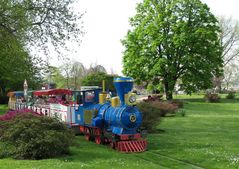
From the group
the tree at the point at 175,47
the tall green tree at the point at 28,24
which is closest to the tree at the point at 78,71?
the tree at the point at 175,47

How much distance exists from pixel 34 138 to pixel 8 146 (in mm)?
1245

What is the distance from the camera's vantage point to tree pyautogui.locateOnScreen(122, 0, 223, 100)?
4978cm

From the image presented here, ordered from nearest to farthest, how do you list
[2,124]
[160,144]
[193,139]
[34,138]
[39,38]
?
[34,138] → [2,124] → [160,144] → [193,139] → [39,38]

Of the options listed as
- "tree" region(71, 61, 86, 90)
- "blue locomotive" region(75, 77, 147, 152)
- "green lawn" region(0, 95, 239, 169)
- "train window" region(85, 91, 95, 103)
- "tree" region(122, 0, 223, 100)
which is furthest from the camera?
"tree" region(71, 61, 86, 90)

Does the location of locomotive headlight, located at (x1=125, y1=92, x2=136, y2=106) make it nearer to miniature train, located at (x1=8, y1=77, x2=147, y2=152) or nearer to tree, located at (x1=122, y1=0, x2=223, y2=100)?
miniature train, located at (x1=8, y1=77, x2=147, y2=152)

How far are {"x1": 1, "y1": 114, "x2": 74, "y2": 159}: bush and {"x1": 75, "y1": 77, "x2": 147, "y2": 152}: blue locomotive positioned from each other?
231 cm

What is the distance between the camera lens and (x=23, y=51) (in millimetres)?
21703

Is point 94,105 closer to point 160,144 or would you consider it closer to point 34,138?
point 160,144

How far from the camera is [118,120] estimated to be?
50.5ft

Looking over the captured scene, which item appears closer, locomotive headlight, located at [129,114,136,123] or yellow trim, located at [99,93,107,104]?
locomotive headlight, located at [129,114,136,123]

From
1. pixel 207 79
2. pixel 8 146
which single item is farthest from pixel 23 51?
pixel 207 79

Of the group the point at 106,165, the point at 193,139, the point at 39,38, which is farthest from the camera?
the point at 39,38

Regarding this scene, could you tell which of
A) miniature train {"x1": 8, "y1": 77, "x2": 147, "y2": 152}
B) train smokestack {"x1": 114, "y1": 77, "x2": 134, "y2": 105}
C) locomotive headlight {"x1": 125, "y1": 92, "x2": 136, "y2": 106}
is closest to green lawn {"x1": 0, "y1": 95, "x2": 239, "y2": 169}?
miniature train {"x1": 8, "y1": 77, "x2": 147, "y2": 152}

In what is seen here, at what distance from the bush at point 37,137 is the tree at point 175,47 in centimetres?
3655
